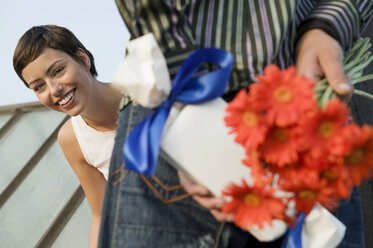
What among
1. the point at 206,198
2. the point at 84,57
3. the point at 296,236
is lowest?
the point at 84,57

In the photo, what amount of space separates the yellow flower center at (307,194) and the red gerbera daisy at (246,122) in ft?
0.25

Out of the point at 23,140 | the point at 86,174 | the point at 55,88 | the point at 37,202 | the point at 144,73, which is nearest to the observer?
the point at 144,73

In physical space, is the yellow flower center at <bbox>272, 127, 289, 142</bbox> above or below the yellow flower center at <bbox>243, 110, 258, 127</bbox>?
below

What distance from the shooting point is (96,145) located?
1422mm

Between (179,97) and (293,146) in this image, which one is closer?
(293,146)

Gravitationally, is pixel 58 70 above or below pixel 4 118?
above

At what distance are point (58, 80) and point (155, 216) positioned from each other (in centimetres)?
93

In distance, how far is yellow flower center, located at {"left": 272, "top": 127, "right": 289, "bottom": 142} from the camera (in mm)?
434

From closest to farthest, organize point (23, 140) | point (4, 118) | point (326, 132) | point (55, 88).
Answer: point (326, 132) → point (55, 88) → point (23, 140) → point (4, 118)

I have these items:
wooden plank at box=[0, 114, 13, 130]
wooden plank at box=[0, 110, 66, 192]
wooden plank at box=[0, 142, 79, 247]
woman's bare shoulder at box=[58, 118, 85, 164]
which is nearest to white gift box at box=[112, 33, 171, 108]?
woman's bare shoulder at box=[58, 118, 85, 164]

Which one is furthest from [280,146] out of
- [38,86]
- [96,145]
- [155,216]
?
[38,86]

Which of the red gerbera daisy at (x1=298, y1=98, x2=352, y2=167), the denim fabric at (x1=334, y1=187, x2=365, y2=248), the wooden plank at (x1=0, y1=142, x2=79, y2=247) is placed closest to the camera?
the red gerbera daisy at (x1=298, y1=98, x2=352, y2=167)

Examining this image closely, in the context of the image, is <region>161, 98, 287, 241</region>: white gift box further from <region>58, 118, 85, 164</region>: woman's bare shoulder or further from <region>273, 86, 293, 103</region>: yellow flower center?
<region>58, 118, 85, 164</region>: woman's bare shoulder

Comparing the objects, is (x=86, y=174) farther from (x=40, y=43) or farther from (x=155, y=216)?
(x=155, y=216)
